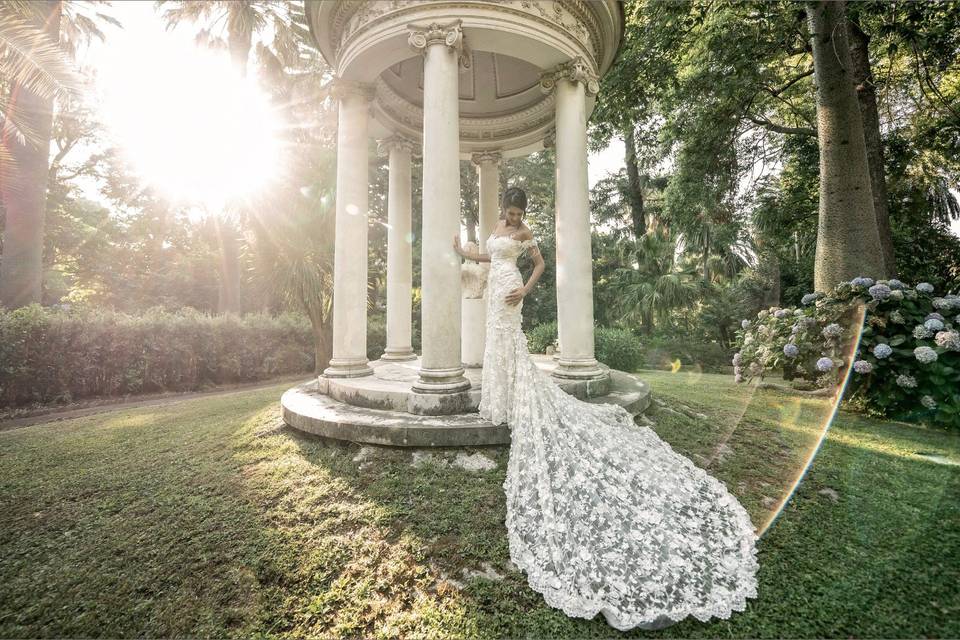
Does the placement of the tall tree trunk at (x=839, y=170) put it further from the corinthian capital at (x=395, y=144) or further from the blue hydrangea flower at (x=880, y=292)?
the corinthian capital at (x=395, y=144)

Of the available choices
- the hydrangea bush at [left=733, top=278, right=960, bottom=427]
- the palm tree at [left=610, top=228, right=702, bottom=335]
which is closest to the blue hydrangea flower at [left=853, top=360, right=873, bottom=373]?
the hydrangea bush at [left=733, top=278, right=960, bottom=427]

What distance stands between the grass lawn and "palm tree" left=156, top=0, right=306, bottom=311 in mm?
11675

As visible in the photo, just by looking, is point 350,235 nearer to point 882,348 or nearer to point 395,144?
point 395,144

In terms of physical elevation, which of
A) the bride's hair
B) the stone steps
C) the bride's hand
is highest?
the bride's hair

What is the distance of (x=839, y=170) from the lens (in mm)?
7684

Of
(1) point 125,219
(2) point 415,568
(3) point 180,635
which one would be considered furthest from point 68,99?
(1) point 125,219

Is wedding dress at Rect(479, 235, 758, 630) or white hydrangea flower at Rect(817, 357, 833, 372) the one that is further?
white hydrangea flower at Rect(817, 357, 833, 372)

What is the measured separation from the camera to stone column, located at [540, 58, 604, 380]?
582cm

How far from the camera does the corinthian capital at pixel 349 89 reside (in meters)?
6.33

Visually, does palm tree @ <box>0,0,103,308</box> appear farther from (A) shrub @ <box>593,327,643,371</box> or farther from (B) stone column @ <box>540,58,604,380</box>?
(A) shrub @ <box>593,327,643,371</box>

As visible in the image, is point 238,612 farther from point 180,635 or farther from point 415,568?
point 415,568

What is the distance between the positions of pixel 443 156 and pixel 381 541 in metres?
4.32

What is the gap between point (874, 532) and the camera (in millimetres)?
3135

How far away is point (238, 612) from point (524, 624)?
1.82 metres
